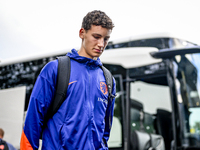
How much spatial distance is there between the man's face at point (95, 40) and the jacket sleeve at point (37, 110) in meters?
0.30

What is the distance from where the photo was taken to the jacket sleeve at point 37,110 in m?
1.45

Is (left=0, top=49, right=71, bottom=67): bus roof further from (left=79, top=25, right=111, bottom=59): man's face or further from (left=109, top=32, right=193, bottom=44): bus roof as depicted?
(left=79, top=25, right=111, bottom=59): man's face

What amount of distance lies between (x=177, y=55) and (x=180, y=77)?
0.46 meters

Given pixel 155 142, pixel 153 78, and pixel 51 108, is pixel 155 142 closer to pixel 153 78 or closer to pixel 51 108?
pixel 153 78

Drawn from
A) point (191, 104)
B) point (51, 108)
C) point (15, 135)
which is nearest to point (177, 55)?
point (191, 104)

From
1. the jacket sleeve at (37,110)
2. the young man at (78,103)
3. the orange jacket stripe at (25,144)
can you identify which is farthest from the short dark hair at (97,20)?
the orange jacket stripe at (25,144)

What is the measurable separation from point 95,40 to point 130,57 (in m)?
3.66

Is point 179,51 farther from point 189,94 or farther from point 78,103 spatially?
point 78,103

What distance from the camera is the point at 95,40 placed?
165 centimetres

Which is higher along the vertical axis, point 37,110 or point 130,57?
point 130,57

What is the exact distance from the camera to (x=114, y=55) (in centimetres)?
543

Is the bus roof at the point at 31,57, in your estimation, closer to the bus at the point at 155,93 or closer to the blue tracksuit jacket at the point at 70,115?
the bus at the point at 155,93

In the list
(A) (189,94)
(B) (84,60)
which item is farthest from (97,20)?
(A) (189,94)

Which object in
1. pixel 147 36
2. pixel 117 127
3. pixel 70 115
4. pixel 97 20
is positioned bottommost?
pixel 117 127
